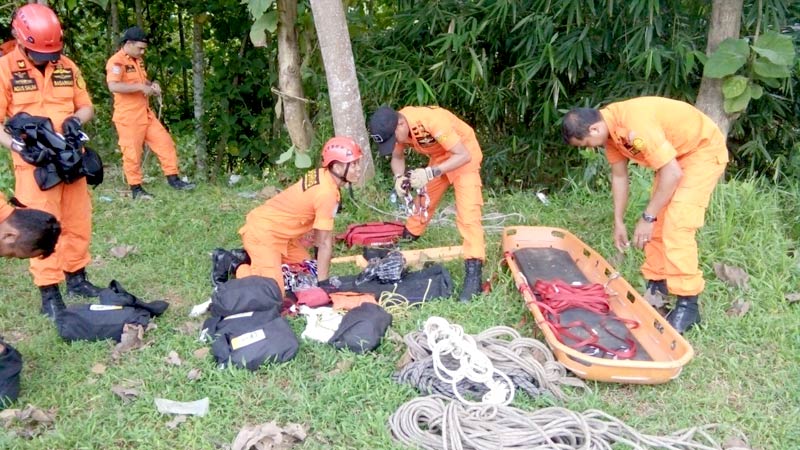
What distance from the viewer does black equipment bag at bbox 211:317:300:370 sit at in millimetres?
3689

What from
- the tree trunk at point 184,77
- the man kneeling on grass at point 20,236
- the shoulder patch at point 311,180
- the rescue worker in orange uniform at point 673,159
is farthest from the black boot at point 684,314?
the tree trunk at point 184,77

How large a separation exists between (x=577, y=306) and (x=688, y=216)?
2.72ft

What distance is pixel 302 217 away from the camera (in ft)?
15.1

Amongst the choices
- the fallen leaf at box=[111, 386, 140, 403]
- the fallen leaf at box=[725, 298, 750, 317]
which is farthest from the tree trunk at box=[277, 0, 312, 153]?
the fallen leaf at box=[725, 298, 750, 317]

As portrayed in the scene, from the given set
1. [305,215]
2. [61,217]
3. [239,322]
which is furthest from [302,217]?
[61,217]

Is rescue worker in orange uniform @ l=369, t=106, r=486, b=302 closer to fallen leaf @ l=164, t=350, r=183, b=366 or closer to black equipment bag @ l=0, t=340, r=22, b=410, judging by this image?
fallen leaf @ l=164, t=350, r=183, b=366

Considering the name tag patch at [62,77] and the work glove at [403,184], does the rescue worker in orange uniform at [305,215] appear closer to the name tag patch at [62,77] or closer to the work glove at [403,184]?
the work glove at [403,184]

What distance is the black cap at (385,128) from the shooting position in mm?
4387

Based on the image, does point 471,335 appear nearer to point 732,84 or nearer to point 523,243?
point 523,243

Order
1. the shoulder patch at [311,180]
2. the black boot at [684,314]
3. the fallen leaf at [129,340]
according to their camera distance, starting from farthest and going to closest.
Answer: the shoulder patch at [311,180]
the black boot at [684,314]
the fallen leaf at [129,340]

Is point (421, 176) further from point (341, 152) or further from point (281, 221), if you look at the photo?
point (281, 221)

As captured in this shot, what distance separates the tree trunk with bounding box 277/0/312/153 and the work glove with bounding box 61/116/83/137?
2.85 m

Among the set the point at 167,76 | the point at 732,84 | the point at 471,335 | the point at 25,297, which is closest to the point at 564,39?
the point at 732,84

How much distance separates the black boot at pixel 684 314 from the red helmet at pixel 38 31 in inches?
159
